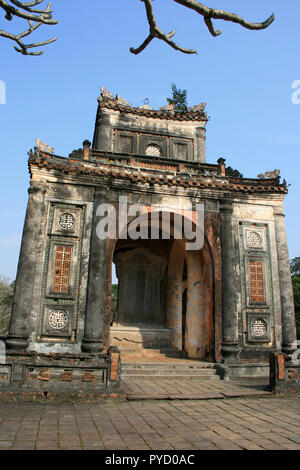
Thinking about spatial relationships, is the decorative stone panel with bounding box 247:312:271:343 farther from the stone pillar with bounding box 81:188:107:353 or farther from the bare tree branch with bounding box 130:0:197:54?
the bare tree branch with bounding box 130:0:197:54

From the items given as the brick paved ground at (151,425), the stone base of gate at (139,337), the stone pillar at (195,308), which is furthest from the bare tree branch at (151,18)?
the stone base of gate at (139,337)

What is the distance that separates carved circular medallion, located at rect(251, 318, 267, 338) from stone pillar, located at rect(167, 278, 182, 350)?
4.20 metres

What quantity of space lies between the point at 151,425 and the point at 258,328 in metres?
7.90

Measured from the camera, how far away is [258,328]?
12.5 metres

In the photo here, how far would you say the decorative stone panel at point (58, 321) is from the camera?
36.7 feet

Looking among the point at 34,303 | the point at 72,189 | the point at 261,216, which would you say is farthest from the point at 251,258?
the point at 34,303

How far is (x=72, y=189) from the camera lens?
1244 cm

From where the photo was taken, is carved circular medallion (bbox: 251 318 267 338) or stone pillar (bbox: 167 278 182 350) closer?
carved circular medallion (bbox: 251 318 267 338)

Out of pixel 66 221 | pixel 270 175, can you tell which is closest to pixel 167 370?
pixel 66 221

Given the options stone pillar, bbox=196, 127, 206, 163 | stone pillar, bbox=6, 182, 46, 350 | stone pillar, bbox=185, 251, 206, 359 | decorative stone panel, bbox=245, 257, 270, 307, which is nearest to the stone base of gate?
stone pillar, bbox=185, 251, 206, 359

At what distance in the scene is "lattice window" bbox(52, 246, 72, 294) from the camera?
11562 millimetres

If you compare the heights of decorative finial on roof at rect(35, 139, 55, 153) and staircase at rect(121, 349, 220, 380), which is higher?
decorative finial on roof at rect(35, 139, 55, 153)

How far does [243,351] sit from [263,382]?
1.68 metres

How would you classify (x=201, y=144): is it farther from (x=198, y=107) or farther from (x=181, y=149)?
(x=198, y=107)
